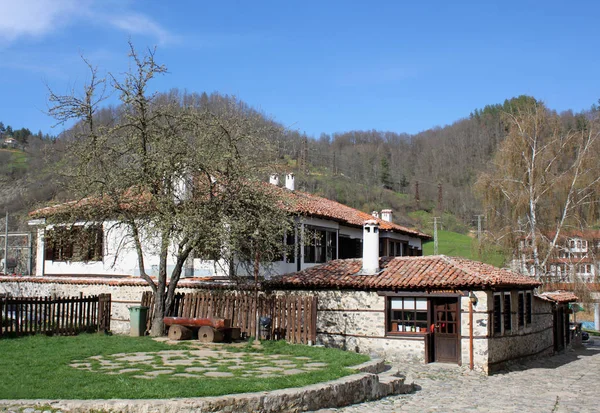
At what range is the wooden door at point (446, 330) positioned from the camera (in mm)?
17266

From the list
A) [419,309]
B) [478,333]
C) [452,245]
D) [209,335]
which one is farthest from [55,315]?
[452,245]

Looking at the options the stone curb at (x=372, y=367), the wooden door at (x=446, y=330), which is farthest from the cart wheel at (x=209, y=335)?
the wooden door at (x=446, y=330)

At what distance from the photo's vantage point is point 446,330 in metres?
17.4

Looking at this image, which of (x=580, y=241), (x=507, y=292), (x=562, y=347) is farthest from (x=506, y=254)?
(x=507, y=292)

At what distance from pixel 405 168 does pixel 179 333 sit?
84.7 meters

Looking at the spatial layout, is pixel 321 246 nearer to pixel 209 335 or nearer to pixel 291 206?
pixel 291 206

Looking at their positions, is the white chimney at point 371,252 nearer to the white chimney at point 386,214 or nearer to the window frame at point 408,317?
the window frame at point 408,317

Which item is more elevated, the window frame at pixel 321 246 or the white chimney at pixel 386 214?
the white chimney at pixel 386 214

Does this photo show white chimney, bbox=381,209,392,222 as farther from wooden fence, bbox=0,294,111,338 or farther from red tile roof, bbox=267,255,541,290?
wooden fence, bbox=0,294,111,338

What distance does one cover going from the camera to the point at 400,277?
59.5 ft

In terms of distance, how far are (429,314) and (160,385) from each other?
994cm

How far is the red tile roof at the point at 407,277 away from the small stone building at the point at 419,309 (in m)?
0.03

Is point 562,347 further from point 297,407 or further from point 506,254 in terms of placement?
point 297,407

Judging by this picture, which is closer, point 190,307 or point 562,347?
point 190,307
